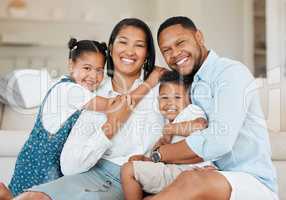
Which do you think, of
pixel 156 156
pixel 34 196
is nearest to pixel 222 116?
pixel 156 156

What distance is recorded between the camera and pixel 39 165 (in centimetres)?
143

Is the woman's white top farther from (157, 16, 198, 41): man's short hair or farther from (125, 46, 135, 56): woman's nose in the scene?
(157, 16, 198, 41): man's short hair

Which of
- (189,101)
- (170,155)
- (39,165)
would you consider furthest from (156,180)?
(39,165)

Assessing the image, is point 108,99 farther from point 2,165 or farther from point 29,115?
point 2,165

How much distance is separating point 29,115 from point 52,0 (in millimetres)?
414

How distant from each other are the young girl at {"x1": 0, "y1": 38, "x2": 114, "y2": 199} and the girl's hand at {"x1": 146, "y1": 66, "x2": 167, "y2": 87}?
16 cm

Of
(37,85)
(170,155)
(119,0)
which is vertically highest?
(119,0)

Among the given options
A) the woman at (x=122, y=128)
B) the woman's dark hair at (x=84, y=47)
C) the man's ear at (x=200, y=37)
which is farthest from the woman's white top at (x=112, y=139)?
the man's ear at (x=200, y=37)

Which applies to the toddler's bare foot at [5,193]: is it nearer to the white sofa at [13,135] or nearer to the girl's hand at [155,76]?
the white sofa at [13,135]

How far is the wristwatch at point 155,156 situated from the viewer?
1.38m

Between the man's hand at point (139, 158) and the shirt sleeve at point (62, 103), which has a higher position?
the shirt sleeve at point (62, 103)

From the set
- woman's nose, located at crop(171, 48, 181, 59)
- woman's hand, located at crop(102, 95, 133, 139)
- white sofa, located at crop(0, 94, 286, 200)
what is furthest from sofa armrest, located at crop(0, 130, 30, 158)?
woman's nose, located at crop(171, 48, 181, 59)

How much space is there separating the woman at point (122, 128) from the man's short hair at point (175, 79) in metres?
0.03

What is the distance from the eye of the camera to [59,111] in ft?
4.74
